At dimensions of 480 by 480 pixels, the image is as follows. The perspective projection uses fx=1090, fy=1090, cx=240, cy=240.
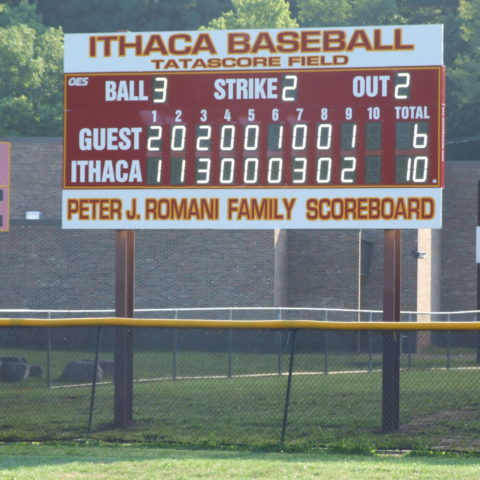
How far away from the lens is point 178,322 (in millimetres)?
12453

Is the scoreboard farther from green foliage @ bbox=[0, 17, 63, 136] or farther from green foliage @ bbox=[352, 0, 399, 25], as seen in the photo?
green foliage @ bbox=[352, 0, 399, 25]

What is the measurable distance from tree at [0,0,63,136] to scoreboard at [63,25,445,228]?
4134 cm

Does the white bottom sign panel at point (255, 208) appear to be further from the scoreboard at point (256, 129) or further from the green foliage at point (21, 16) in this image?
the green foliage at point (21, 16)

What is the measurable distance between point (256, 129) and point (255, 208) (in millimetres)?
1090

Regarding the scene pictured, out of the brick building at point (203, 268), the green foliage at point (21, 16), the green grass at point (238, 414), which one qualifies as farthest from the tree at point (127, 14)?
the green grass at point (238, 414)

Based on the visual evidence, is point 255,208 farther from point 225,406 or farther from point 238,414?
point 238,414

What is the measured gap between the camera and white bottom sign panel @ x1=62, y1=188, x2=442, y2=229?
14.6m

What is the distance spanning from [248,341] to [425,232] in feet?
59.6

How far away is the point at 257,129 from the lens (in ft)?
48.9

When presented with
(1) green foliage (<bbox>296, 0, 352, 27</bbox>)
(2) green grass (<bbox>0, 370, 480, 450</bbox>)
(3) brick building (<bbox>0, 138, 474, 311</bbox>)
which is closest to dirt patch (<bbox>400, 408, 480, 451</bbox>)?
(2) green grass (<bbox>0, 370, 480, 450</bbox>)

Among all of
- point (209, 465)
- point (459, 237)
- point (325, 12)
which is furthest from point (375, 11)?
point (209, 465)

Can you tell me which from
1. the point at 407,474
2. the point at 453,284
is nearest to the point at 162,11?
the point at 453,284

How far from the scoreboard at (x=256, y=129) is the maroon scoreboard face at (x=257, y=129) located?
2 cm

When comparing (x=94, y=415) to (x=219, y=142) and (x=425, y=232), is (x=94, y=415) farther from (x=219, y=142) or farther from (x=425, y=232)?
(x=425, y=232)
